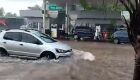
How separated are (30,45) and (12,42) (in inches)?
45.0

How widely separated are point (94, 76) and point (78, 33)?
35.5m

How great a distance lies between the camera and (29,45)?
2059cm

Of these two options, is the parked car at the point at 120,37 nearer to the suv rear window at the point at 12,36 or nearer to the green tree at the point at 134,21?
the suv rear window at the point at 12,36

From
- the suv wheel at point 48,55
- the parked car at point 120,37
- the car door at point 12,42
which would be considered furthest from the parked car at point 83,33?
the suv wheel at point 48,55

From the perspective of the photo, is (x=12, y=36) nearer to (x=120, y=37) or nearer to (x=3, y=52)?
(x=3, y=52)

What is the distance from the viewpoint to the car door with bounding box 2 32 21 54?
21.0 metres

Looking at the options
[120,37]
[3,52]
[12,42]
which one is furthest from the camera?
[120,37]

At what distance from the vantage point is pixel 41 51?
2044 cm

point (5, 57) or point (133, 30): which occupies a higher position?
point (133, 30)

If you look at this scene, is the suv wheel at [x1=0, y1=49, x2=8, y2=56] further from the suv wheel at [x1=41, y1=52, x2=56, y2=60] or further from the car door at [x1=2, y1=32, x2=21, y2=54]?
the suv wheel at [x1=41, y1=52, x2=56, y2=60]

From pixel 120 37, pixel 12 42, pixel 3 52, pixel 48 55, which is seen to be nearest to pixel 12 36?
pixel 12 42

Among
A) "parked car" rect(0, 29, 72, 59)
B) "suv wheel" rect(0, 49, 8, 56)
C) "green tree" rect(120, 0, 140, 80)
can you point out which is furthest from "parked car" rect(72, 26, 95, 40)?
"green tree" rect(120, 0, 140, 80)

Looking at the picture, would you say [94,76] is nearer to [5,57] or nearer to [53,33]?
[5,57]

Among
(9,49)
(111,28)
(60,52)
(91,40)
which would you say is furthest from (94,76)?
(111,28)
